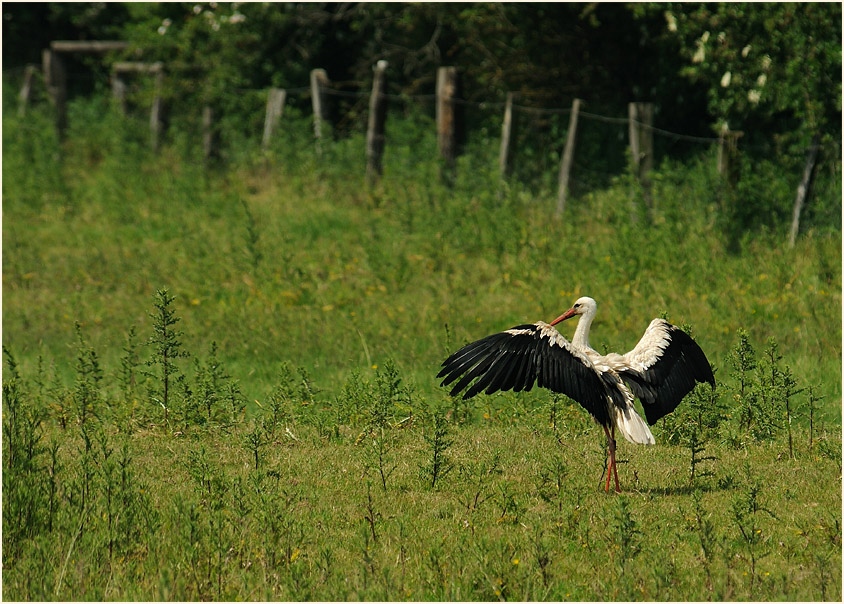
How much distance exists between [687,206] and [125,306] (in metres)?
7.18

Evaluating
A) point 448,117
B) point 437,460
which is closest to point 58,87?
point 448,117

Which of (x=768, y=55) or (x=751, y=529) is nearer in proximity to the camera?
(x=751, y=529)

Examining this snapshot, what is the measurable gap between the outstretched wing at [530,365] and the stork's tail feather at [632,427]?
0.60ft

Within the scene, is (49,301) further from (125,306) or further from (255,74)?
(255,74)

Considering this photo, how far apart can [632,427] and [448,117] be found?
9.86 meters

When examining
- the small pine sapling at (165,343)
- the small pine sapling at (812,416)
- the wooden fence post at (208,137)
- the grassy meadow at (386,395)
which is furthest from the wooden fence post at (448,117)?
the small pine sapling at (812,416)

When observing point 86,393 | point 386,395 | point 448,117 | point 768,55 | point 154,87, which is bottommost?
point 86,393

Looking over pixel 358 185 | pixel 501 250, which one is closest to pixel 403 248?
pixel 501 250

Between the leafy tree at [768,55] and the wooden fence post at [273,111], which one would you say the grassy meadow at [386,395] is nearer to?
the wooden fence post at [273,111]

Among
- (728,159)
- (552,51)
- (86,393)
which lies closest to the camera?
(86,393)

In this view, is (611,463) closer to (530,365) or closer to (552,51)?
(530,365)

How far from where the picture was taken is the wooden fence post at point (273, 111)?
1739 centimetres

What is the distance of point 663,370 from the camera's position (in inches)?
273

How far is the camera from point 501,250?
519 inches
